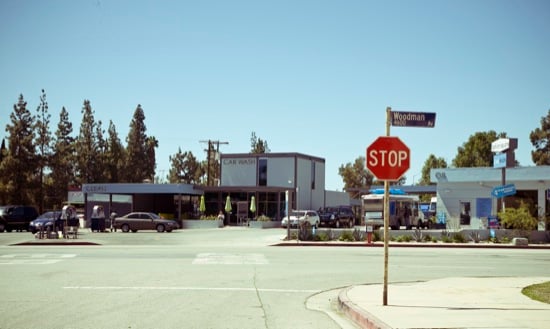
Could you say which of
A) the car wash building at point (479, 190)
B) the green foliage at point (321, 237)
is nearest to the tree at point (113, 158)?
the car wash building at point (479, 190)

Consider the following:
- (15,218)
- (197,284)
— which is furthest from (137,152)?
(197,284)

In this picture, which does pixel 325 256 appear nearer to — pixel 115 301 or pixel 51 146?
pixel 115 301

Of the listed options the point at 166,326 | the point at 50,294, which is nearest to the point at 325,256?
the point at 50,294

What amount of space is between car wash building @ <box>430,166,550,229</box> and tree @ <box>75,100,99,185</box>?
160 ft

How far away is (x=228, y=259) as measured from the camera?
70.1ft

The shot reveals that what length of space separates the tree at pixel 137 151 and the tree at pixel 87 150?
15.8 ft

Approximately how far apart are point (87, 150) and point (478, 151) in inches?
2228

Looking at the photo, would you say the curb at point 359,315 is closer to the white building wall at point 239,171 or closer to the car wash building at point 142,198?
the car wash building at point 142,198

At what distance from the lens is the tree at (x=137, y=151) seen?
8719 centimetres

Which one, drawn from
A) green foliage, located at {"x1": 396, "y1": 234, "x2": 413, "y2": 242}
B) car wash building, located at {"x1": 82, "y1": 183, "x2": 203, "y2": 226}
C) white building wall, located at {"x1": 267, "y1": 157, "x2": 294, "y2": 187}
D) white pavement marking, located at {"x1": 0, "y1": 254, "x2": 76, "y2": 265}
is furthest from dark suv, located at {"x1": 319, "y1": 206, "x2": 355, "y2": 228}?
white pavement marking, located at {"x1": 0, "y1": 254, "x2": 76, "y2": 265}

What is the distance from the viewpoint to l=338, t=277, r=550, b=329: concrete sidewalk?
9.23 meters

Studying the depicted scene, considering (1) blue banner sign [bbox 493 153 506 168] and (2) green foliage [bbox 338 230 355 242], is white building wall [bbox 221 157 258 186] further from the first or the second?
(2) green foliage [bbox 338 230 355 242]

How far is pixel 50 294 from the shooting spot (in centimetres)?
1271

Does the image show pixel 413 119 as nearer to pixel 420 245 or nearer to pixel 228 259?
pixel 228 259
